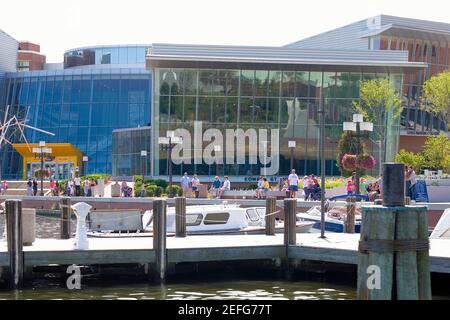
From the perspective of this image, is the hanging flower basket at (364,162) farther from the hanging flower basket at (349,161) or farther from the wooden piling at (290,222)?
the wooden piling at (290,222)

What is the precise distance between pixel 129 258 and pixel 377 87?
39.3 metres

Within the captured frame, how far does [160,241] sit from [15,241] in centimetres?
340

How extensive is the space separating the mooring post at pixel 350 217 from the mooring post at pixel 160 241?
7.65 meters

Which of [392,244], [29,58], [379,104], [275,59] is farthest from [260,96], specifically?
[29,58]

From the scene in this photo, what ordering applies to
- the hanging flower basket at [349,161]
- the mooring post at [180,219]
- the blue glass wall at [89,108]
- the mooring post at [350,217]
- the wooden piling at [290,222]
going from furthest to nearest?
1. the blue glass wall at [89,108]
2. the hanging flower basket at [349,161]
3. the mooring post at [350,217]
4. the mooring post at [180,219]
5. the wooden piling at [290,222]

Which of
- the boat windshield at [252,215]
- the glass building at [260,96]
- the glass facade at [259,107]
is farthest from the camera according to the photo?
the glass facade at [259,107]

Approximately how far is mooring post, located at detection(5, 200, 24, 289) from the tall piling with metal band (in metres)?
12.1

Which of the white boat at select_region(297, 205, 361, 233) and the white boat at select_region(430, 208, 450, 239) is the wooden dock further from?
the white boat at select_region(297, 205, 361, 233)

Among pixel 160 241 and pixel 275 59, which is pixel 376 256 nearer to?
pixel 160 241

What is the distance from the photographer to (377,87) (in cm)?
5816

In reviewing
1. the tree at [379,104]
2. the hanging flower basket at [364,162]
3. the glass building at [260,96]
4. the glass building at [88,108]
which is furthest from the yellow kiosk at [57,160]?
the hanging flower basket at [364,162]

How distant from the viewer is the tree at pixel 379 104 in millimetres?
57969

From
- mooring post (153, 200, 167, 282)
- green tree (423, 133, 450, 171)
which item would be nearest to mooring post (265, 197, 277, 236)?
mooring post (153, 200, 167, 282)
